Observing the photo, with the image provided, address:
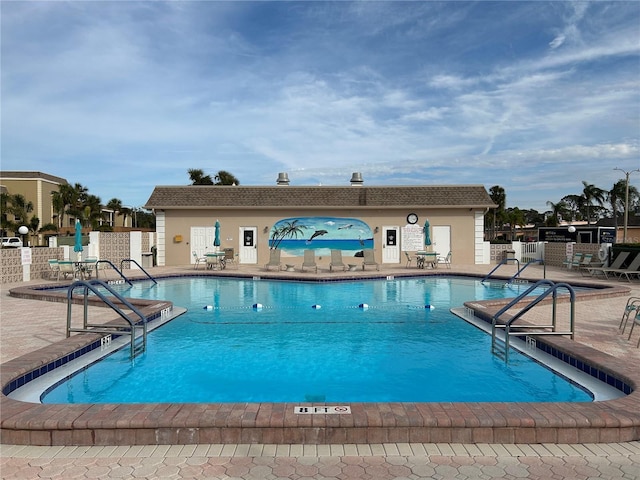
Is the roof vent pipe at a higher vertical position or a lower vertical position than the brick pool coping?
higher

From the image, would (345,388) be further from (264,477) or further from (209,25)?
(209,25)

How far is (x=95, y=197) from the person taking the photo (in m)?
58.6

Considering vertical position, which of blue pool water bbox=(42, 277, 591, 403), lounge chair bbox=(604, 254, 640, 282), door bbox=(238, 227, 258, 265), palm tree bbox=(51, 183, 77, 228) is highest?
palm tree bbox=(51, 183, 77, 228)

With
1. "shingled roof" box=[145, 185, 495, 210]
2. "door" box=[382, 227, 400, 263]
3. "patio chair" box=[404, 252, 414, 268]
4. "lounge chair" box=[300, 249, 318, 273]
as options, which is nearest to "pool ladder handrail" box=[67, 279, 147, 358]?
"lounge chair" box=[300, 249, 318, 273]

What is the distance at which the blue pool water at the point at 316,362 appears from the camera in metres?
5.88

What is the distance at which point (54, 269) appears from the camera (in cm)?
1684

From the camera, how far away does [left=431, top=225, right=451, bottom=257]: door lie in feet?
75.7

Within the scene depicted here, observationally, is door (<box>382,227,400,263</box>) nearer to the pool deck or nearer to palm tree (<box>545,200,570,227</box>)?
the pool deck

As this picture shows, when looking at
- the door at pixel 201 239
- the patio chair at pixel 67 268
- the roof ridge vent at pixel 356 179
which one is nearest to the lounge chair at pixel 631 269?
the roof ridge vent at pixel 356 179

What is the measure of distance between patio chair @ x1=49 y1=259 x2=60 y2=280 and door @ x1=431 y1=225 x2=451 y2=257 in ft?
54.6

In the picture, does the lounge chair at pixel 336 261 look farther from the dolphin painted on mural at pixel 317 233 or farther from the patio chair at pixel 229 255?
the patio chair at pixel 229 255

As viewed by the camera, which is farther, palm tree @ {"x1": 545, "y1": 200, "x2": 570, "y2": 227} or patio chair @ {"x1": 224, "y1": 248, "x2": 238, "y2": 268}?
palm tree @ {"x1": 545, "y1": 200, "x2": 570, "y2": 227}

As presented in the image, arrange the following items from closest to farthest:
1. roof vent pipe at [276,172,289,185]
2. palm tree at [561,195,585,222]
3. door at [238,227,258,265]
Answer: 1. door at [238,227,258,265]
2. roof vent pipe at [276,172,289,185]
3. palm tree at [561,195,585,222]

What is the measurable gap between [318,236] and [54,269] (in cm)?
1166
